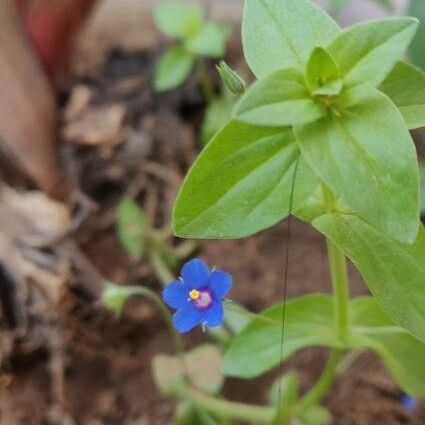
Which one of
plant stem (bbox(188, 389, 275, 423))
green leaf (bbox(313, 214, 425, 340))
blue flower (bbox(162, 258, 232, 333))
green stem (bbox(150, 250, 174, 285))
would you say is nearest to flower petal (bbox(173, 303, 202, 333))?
blue flower (bbox(162, 258, 232, 333))

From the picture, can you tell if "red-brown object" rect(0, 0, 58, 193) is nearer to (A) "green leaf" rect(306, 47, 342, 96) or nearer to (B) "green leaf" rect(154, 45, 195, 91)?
(B) "green leaf" rect(154, 45, 195, 91)

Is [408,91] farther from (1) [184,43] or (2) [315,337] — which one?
(1) [184,43]

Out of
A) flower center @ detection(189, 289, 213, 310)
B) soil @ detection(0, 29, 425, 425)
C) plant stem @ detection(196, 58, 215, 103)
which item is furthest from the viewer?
plant stem @ detection(196, 58, 215, 103)

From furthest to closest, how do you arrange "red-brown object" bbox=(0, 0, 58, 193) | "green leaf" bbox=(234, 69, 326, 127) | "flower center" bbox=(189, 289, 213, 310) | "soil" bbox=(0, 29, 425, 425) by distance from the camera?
"red-brown object" bbox=(0, 0, 58, 193) < "soil" bbox=(0, 29, 425, 425) < "flower center" bbox=(189, 289, 213, 310) < "green leaf" bbox=(234, 69, 326, 127)

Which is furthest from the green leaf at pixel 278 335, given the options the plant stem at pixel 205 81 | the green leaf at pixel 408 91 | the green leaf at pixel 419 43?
the plant stem at pixel 205 81

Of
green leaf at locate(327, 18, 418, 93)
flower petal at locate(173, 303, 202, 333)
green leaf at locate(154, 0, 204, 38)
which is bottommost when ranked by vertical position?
green leaf at locate(154, 0, 204, 38)

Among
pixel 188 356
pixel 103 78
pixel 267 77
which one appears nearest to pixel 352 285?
pixel 188 356

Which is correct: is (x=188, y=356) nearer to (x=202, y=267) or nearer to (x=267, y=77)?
(x=202, y=267)
